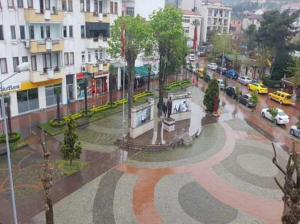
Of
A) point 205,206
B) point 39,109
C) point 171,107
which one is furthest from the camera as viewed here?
point 39,109

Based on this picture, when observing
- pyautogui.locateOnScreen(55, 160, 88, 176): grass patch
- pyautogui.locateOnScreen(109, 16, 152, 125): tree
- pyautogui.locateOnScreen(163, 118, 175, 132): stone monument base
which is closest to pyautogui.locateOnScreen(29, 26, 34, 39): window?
pyautogui.locateOnScreen(109, 16, 152, 125): tree

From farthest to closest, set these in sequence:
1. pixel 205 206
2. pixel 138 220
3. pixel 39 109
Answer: pixel 39 109 → pixel 205 206 → pixel 138 220

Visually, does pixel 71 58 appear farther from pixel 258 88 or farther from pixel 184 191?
pixel 258 88

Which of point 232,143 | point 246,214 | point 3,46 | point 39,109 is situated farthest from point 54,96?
point 246,214

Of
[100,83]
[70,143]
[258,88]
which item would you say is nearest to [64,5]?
[100,83]

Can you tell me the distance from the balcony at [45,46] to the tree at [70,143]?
15.2 m

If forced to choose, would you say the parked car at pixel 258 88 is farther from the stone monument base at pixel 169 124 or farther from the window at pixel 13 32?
the window at pixel 13 32

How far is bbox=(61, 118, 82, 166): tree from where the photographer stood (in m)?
24.5

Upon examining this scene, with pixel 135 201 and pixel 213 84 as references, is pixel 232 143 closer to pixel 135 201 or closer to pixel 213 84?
pixel 213 84

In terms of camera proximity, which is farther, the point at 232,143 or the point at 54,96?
the point at 54,96

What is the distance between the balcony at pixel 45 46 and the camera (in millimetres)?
35906

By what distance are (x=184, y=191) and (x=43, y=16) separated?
25.8 m

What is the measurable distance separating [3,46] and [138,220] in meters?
24.4

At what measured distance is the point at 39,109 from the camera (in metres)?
39.5
